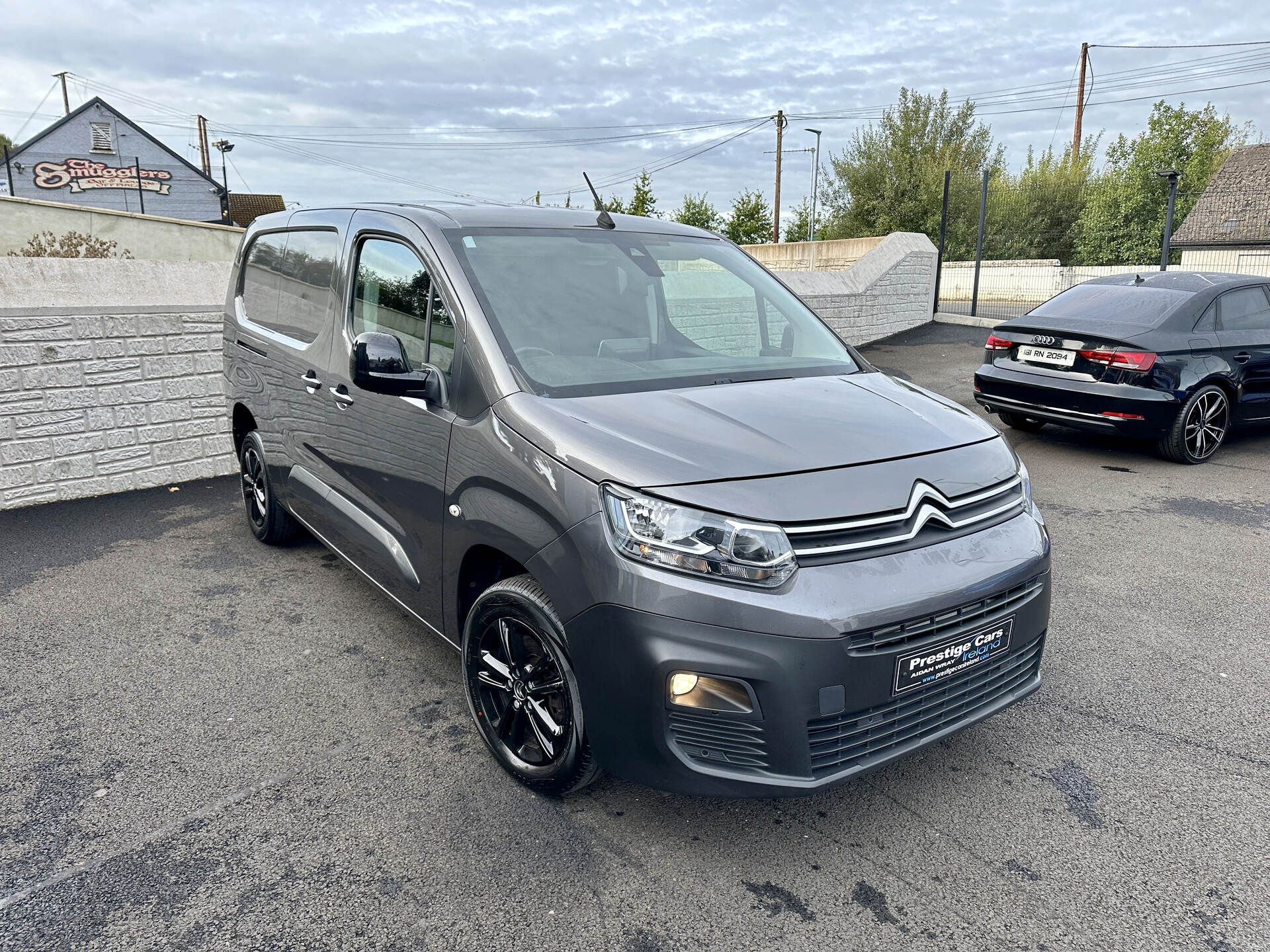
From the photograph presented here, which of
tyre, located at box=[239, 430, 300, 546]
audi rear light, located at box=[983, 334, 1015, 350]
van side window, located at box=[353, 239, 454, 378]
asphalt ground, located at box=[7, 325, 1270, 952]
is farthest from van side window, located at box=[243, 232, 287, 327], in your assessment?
audi rear light, located at box=[983, 334, 1015, 350]

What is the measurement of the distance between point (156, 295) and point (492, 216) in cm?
535

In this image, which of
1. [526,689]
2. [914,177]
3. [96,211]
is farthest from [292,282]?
[914,177]

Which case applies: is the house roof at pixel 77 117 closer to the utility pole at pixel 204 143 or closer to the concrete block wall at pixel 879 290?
the utility pole at pixel 204 143

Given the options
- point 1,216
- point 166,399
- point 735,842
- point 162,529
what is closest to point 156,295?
point 166,399

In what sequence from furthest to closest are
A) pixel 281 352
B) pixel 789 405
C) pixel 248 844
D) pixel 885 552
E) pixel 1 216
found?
pixel 1 216 → pixel 281 352 → pixel 789 405 → pixel 248 844 → pixel 885 552

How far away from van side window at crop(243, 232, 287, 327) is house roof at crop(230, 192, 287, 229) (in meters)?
55.0

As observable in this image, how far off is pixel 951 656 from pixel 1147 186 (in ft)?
150

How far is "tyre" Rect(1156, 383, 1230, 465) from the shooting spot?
7.24m

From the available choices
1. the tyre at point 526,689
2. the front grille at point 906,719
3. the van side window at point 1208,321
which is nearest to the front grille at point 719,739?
the front grille at point 906,719

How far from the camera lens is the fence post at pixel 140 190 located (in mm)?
49412

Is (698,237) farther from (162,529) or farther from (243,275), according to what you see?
(162,529)

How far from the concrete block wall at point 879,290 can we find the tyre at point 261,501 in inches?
377

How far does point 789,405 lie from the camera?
3.00 meters

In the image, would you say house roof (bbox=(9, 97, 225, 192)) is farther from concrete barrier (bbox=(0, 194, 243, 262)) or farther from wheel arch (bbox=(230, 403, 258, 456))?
wheel arch (bbox=(230, 403, 258, 456))
